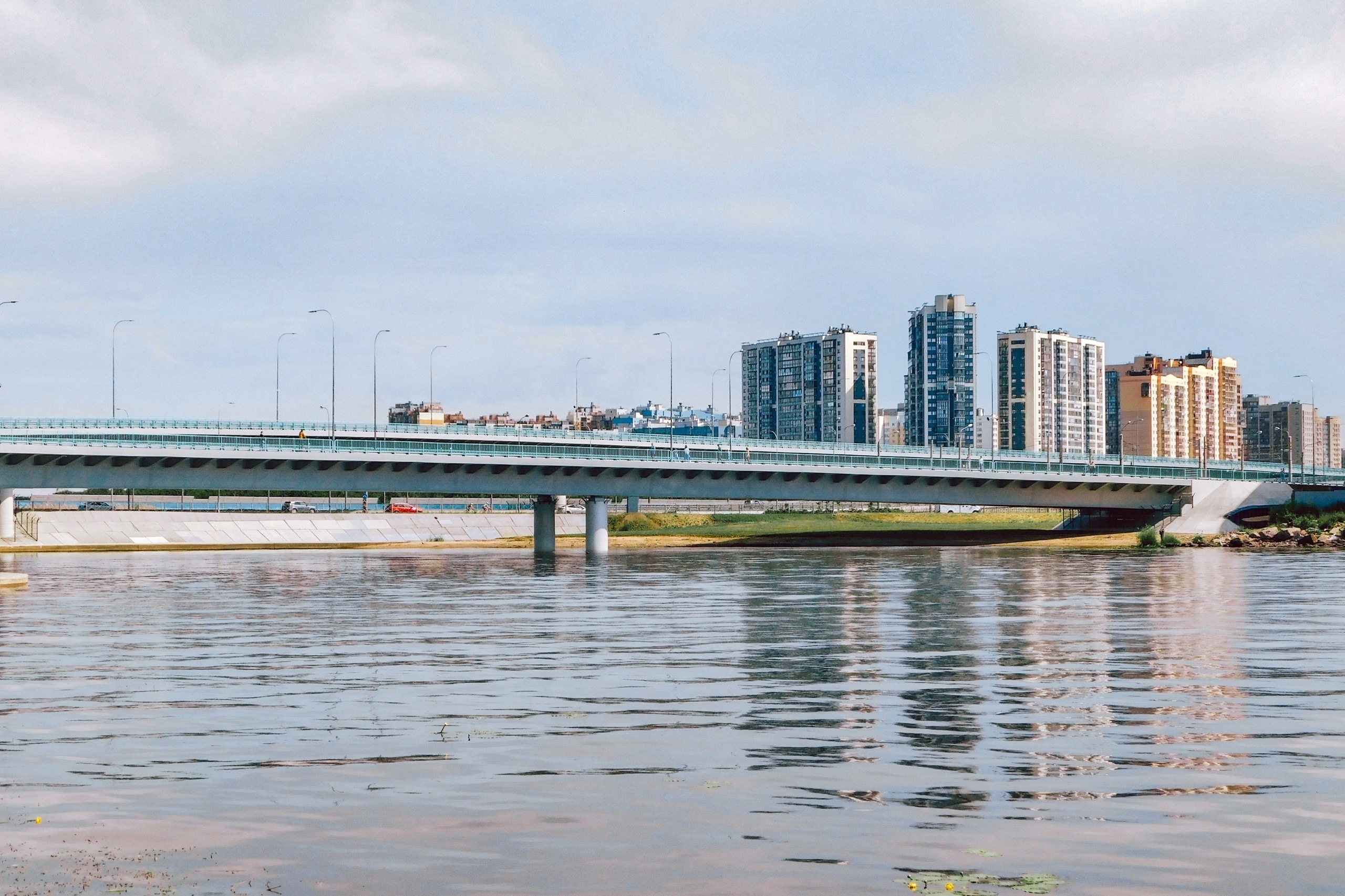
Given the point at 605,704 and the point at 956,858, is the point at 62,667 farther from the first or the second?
the point at 956,858

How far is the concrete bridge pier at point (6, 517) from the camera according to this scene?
12381 cm

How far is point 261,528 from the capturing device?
144875 millimetres

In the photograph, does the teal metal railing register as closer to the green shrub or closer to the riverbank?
the riverbank

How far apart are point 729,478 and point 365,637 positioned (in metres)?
81.0

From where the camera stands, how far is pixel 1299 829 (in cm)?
1384

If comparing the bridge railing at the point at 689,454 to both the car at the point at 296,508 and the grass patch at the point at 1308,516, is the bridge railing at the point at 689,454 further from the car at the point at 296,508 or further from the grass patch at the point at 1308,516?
the car at the point at 296,508

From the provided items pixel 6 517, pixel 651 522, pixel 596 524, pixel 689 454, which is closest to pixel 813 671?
pixel 596 524

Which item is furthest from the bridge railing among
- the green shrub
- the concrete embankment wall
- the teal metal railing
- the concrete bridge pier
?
the green shrub

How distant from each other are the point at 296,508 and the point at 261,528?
3184 centimetres

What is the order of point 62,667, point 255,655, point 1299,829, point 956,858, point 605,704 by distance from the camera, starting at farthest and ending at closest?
point 255,655 < point 62,667 < point 605,704 < point 1299,829 < point 956,858

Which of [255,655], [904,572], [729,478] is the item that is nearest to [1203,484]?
[729,478]

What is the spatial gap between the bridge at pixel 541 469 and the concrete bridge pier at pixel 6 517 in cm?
12

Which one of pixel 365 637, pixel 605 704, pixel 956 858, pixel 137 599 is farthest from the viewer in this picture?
pixel 137 599

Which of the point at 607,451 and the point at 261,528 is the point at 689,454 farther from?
the point at 261,528
